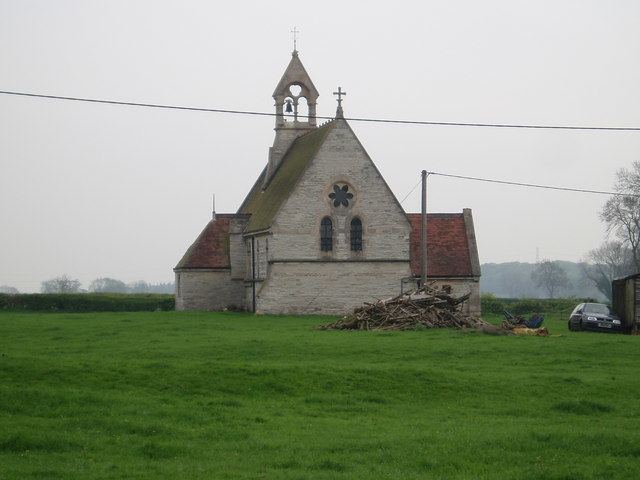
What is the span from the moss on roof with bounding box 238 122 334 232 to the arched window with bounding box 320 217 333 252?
245 cm

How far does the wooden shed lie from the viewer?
155 ft

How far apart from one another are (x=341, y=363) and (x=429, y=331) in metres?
12.4

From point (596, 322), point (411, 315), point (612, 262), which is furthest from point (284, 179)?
point (612, 262)

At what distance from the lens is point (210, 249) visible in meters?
65.6

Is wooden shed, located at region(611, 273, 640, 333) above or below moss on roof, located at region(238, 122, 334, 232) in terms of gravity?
below

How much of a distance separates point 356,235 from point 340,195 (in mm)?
2263

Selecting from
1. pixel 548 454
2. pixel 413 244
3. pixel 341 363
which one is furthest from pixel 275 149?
pixel 548 454

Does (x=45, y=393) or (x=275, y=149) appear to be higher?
(x=275, y=149)

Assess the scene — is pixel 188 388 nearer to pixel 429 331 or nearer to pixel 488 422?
pixel 488 422

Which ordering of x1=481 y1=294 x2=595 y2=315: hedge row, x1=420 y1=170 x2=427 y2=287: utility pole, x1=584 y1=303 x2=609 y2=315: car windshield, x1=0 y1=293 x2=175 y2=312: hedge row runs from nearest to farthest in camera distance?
1. x1=584 y1=303 x2=609 y2=315: car windshield
2. x1=420 y1=170 x2=427 y2=287: utility pole
3. x1=0 y1=293 x2=175 y2=312: hedge row
4. x1=481 y1=294 x2=595 y2=315: hedge row

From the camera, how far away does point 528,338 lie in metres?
38.3

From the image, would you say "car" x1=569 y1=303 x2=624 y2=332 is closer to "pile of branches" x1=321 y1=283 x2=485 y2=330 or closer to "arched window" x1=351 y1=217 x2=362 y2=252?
"pile of branches" x1=321 y1=283 x2=485 y2=330

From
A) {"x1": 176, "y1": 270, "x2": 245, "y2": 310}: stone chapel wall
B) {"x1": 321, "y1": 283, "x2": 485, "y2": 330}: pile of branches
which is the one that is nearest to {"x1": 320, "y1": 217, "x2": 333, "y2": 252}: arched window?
{"x1": 176, "y1": 270, "x2": 245, "y2": 310}: stone chapel wall

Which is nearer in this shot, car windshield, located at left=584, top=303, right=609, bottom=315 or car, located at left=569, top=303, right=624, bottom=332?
car, located at left=569, top=303, right=624, bottom=332
